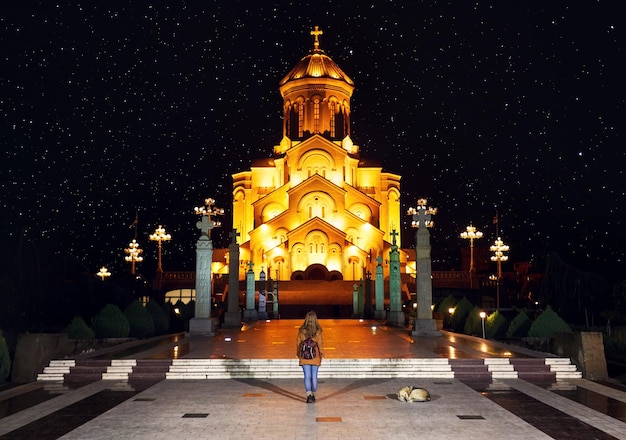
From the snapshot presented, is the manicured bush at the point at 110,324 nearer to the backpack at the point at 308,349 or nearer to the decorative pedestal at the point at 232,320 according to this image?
the decorative pedestal at the point at 232,320

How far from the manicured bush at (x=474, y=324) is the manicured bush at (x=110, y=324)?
14.2 m

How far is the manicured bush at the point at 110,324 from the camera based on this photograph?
22.0m

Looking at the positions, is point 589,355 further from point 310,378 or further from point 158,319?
point 158,319

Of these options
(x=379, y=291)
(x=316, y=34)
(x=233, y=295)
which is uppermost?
(x=316, y=34)

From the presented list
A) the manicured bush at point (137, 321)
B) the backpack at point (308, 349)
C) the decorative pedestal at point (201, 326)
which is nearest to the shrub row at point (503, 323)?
the backpack at point (308, 349)

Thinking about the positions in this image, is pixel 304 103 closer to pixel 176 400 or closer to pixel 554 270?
pixel 554 270

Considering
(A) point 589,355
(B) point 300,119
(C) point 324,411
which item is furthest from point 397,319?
(B) point 300,119

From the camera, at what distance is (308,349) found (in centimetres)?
1023

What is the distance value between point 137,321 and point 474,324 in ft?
46.0

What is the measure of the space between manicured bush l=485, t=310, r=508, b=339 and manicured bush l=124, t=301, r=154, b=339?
1383cm

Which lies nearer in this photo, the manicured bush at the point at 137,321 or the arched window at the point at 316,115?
the manicured bush at the point at 137,321

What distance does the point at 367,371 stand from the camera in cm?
1359

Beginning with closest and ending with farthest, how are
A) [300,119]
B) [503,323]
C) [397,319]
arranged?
[503,323], [397,319], [300,119]

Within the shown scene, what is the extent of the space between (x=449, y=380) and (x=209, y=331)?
1139 cm
